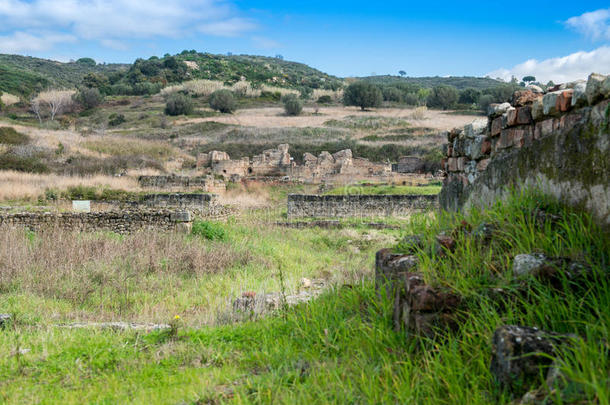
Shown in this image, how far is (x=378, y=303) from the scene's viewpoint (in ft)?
12.3

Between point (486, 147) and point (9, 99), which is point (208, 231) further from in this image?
point (9, 99)

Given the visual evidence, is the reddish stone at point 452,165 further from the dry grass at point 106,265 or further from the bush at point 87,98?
the bush at point 87,98

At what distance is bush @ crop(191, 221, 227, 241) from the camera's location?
37.7 ft

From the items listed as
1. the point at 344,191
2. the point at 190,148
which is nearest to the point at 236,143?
the point at 190,148

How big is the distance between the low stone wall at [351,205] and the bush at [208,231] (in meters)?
6.77

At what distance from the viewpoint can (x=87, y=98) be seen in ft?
205

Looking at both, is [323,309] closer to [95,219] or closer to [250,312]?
[250,312]

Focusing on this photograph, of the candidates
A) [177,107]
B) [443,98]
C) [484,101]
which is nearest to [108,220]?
[177,107]

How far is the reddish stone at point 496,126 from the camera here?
5223 mm

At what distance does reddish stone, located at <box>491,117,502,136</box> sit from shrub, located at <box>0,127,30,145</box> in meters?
32.0

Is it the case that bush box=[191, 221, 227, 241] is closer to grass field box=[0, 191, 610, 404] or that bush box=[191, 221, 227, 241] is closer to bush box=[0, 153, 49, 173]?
grass field box=[0, 191, 610, 404]

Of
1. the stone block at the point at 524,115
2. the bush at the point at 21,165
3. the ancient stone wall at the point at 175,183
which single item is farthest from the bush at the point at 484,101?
the stone block at the point at 524,115

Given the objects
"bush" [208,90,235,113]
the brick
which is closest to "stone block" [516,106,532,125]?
the brick

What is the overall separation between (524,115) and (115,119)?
186 feet
